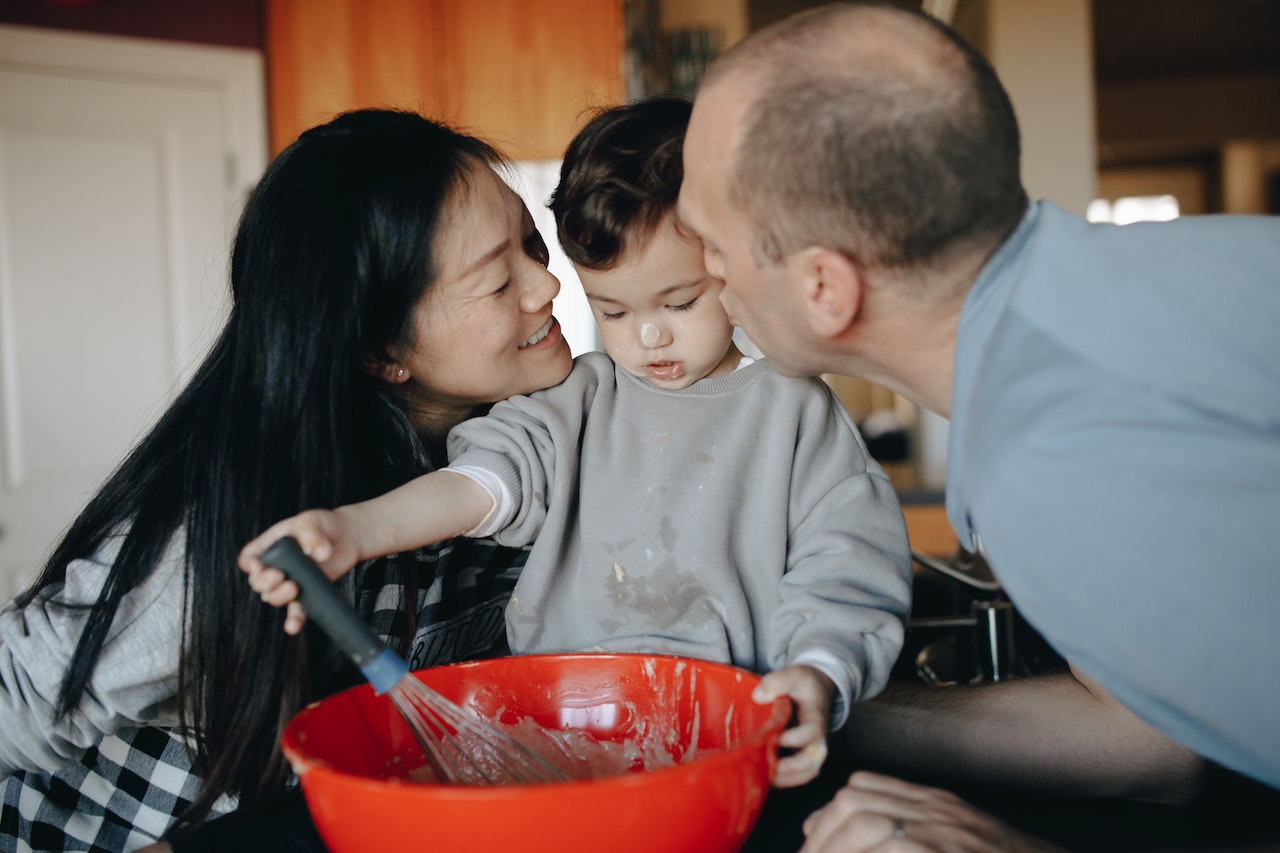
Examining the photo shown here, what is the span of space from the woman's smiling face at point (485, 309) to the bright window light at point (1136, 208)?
9529 mm

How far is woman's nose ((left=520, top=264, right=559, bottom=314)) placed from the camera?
1.21 meters

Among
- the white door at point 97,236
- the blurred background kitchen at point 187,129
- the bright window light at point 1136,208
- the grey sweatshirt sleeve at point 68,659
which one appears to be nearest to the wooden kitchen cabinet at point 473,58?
the blurred background kitchen at point 187,129

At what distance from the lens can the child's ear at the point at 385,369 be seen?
1.19m

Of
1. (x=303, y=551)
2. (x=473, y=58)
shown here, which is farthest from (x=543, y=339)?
(x=473, y=58)

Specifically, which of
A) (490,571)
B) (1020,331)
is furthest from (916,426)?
(1020,331)

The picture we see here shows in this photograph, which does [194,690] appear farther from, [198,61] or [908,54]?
[198,61]

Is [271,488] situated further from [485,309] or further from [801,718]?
[801,718]

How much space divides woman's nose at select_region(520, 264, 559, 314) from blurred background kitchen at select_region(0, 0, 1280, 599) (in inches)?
72.2

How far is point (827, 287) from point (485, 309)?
0.42 m

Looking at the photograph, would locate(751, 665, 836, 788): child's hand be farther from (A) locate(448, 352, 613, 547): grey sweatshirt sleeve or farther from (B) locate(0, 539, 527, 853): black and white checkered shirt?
(B) locate(0, 539, 527, 853): black and white checkered shirt

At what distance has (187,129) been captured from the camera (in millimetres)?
3426

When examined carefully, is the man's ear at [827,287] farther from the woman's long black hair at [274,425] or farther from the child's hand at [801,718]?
the woman's long black hair at [274,425]

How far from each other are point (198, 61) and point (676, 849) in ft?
11.2

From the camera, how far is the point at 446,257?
3.77ft
